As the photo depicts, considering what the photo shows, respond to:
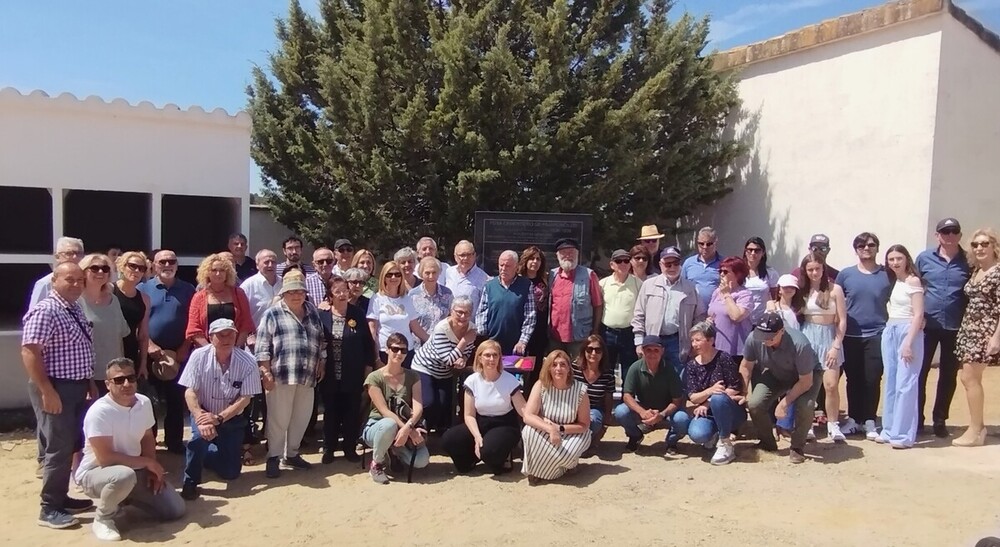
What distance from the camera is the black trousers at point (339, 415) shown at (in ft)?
18.6

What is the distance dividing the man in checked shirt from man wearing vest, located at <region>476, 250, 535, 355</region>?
2820 millimetres

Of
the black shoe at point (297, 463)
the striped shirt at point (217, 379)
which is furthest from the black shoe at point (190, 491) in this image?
the black shoe at point (297, 463)

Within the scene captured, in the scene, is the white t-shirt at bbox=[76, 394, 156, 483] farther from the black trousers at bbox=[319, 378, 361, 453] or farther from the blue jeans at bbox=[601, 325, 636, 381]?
the blue jeans at bbox=[601, 325, 636, 381]

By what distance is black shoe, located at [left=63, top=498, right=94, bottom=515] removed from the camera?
14.9ft

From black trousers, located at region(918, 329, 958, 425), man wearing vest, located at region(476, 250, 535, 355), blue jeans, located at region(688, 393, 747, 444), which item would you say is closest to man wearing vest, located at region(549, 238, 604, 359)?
man wearing vest, located at region(476, 250, 535, 355)

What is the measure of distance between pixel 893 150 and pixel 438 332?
709cm

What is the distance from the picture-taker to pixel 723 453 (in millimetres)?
5633

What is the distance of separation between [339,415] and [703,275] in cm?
338

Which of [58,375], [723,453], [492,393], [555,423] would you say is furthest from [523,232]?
[58,375]

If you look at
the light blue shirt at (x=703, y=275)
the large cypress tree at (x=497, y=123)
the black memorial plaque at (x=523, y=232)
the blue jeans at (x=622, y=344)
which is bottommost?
the blue jeans at (x=622, y=344)

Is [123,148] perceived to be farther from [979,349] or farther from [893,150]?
[893,150]

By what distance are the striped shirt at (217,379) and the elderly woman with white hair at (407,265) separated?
1.43 meters

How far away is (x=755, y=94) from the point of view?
453 inches

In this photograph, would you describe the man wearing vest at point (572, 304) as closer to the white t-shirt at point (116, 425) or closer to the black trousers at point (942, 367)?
the black trousers at point (942, 367)
